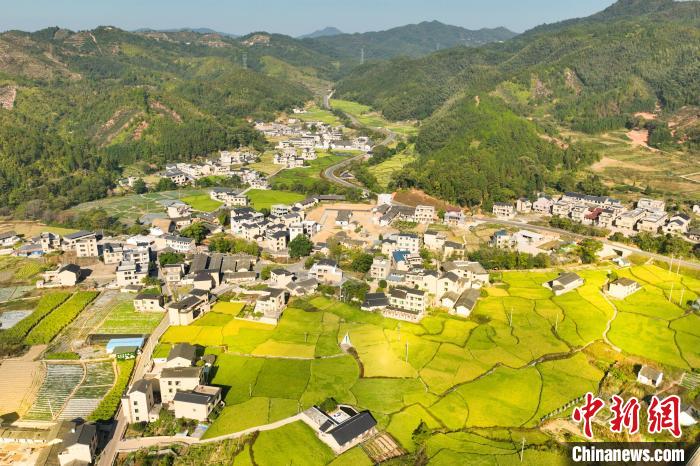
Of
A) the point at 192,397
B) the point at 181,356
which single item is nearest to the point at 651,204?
the point at 181,356

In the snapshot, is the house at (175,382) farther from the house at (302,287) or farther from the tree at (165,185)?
the tree at (165,185)

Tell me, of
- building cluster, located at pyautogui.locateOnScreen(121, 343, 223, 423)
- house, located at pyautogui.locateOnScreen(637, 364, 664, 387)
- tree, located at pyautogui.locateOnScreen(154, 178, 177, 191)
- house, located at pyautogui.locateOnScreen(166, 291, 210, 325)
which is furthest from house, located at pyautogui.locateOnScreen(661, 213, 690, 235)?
tree, located at pyautogui.locateOnScreen(154, 178, 177, 191)

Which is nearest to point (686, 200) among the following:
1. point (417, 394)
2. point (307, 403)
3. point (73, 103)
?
point (417, 394)

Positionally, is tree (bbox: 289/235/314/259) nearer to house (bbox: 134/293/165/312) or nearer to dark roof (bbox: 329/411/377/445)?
house (bbox: 134/293/165/312)

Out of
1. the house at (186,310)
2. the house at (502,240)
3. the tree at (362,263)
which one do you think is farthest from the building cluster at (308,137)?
the house at (186,310)

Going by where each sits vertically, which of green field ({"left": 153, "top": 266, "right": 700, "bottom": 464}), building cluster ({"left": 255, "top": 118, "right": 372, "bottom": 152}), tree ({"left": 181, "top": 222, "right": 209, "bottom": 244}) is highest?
building cluster ({"left": 255, "top": 118, "right": 372, "bottom": 152})

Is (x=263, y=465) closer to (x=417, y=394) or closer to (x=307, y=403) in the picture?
(x=307, y=403)

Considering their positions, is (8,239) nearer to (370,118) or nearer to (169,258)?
(169,258)
